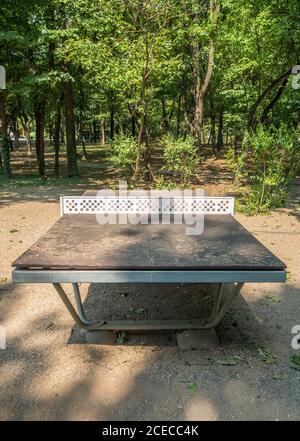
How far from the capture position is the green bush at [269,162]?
30.1 ft

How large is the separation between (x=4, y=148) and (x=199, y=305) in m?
12.4

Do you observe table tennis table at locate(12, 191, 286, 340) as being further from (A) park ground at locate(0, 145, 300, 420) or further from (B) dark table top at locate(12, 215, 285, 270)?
(A) park ground at locate(0, 145, 300, 420)

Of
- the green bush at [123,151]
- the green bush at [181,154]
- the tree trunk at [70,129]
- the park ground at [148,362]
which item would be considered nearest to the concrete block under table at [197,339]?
the park ground at [148,362]

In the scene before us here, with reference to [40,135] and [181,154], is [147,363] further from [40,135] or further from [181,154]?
[40,135]

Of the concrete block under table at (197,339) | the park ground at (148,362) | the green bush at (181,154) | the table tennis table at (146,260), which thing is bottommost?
the park ground at (148,362)

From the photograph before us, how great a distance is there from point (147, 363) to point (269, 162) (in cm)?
738

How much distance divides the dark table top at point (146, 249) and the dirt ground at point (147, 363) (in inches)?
42.6

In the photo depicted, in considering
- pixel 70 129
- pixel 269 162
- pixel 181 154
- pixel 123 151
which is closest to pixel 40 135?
pixel 70 129

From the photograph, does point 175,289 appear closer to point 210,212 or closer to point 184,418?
point 210,212

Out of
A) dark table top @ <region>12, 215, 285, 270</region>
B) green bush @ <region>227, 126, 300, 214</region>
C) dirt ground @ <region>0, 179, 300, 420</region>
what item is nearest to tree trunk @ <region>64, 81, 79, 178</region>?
green bush @ <region>227, 126, 300, 214</region>

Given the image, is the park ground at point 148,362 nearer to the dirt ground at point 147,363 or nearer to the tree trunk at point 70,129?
the dirt ground at point 147,363

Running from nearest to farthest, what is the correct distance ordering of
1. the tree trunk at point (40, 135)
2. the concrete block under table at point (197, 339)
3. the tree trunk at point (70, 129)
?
the concrete block under table at point (197, 339)
the tree trunk at point (70, 129)
the tree trunk at point (40, 135)

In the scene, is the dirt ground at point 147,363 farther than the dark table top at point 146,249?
No
